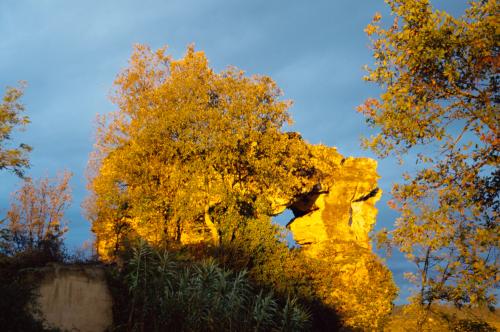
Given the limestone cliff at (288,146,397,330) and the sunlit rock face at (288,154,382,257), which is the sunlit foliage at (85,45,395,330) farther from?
the sunlit rock face at (288,154,382,257)

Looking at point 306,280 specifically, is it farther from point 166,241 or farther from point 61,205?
point 61,205

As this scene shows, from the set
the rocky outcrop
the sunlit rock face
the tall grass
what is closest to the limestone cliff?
the sunlit rock face

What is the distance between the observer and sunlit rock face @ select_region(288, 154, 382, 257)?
37125mm

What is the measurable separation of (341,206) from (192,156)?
44.1ft

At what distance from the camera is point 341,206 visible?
37.5m

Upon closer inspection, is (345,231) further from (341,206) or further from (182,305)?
(182,305)

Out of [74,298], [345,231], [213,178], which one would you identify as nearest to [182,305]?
[74,298]

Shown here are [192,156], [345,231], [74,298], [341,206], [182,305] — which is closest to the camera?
[182,305]

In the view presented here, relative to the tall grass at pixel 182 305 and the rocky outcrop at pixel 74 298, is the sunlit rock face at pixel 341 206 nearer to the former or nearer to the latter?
the tall grass at pixel 182 305

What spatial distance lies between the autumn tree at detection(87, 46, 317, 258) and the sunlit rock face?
14.2 feet

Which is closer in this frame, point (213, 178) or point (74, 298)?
point (74, 298)

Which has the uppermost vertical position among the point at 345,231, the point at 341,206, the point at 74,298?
the point at 341,206

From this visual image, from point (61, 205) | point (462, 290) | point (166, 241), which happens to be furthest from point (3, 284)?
point (61, 205)

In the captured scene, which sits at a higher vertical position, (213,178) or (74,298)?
(213,178)
